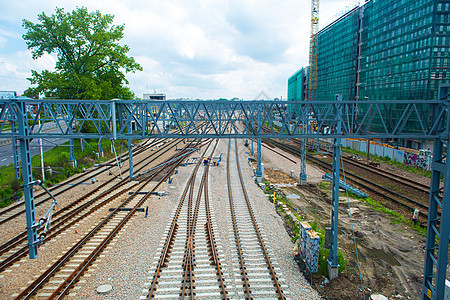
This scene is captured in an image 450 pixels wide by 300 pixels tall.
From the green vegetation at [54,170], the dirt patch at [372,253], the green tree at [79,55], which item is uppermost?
the green tree at [79,55]

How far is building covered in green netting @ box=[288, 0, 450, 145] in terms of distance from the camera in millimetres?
35125

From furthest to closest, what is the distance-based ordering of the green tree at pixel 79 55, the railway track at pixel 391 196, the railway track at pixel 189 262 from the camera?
the green tree at pixel 79 55
the railway track at pixel 391 196
the railway track at pixel 189 262

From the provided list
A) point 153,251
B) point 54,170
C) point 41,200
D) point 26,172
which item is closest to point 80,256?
point 153,251

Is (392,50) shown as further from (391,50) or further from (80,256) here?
(80,256)

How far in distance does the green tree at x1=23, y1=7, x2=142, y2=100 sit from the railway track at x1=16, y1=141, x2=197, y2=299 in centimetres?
1559

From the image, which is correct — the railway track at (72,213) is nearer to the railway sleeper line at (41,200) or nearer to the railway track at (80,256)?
the railway track at (80,256)

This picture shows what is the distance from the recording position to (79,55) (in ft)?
100

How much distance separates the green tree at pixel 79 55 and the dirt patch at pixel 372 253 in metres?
23.5

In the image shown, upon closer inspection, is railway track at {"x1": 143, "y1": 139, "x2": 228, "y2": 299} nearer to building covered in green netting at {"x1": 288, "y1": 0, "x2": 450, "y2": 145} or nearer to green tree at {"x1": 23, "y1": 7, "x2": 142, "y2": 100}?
green tree at {"x1": 23, "y1": 7, "x2": 142, "y2": 100}

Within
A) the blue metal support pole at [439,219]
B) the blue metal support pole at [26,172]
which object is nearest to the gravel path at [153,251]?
the blue metal support pole at [26,172]

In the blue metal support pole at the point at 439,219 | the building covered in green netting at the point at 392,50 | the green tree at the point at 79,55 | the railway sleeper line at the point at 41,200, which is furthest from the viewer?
the building covered in green netting at the point at 392,50

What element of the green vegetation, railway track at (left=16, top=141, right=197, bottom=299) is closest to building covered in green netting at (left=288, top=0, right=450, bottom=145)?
railway track at (left=16, top=141, right=197, bottom=299)

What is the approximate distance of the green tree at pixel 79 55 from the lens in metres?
27.9

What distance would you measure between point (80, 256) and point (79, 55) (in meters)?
Answer: 26.1
